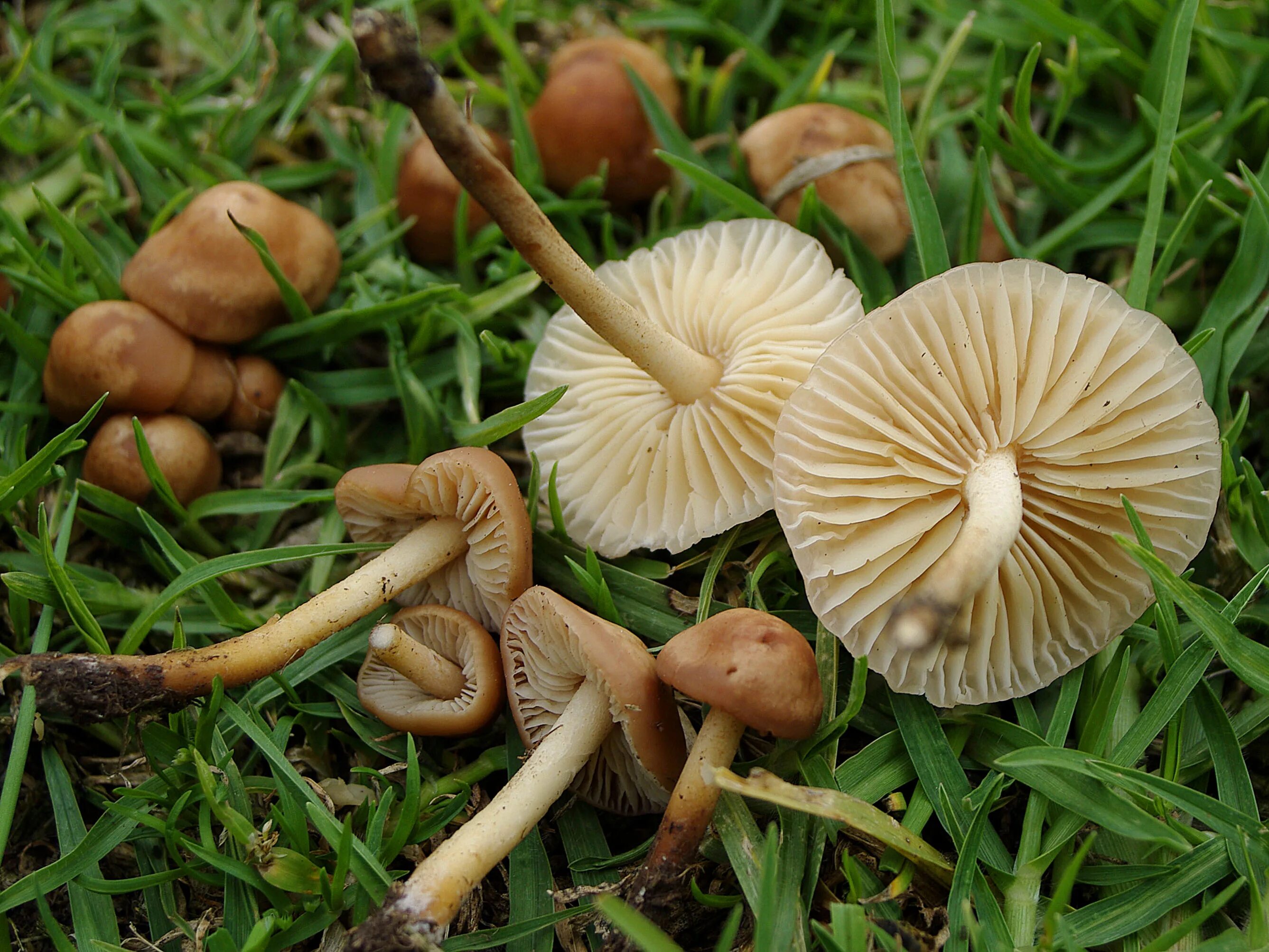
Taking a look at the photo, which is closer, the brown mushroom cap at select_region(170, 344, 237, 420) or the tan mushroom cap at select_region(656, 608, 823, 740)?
the tan mushroom cap at select_region(656, 608, 823, 740)

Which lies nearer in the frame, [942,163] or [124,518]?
[124,518]

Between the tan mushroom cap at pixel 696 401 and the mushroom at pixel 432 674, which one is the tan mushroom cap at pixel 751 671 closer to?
the tan mushroom cap at pixel 696 401

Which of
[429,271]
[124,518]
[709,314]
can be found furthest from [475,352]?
[124,518]

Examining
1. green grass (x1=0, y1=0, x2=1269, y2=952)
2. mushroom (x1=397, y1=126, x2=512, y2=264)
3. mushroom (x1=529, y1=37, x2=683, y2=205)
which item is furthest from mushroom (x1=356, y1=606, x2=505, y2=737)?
mushroom (x1=529, y1=37, x2=683, y2=205)

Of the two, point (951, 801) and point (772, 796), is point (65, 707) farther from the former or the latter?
point (951, 801)

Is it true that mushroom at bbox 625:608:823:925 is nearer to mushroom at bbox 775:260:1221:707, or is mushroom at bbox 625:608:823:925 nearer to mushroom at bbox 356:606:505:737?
mushroom at bbox 775:260:1221:707

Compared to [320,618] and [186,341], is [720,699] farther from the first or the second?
[186,341]

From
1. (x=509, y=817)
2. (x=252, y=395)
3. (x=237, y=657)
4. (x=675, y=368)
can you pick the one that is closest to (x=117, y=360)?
(x=252, y=395)
